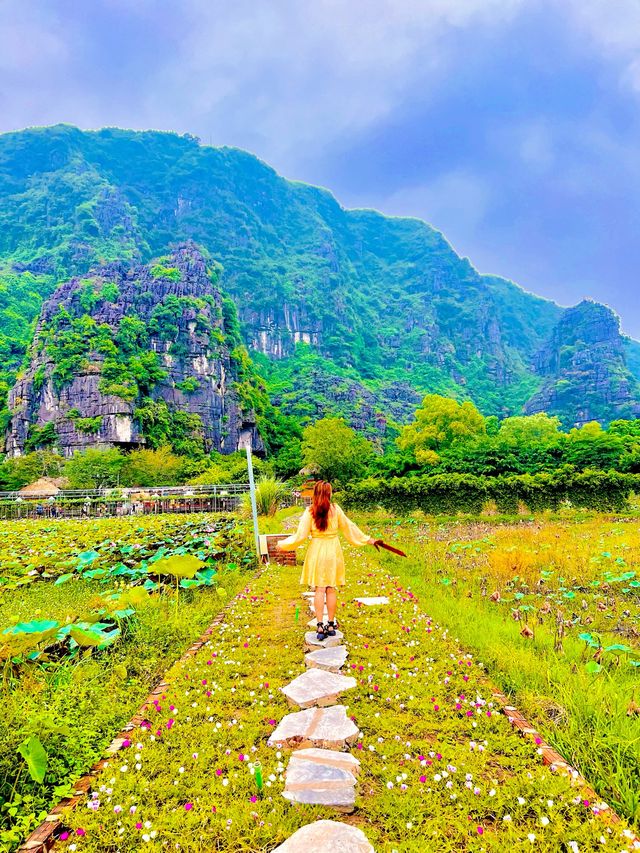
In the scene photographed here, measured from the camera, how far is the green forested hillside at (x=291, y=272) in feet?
304

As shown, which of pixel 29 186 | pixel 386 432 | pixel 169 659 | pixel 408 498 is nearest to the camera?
pixel 169 659

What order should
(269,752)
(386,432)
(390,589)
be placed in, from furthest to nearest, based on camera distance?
(386,432) → (390,589) → (269,752)

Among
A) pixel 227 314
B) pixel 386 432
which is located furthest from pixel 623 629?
pixel 227 314

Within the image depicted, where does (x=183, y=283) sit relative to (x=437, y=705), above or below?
above

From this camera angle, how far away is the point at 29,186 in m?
113

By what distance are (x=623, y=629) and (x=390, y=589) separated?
9.28 ft

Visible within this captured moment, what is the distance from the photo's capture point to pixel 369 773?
2.42 metres

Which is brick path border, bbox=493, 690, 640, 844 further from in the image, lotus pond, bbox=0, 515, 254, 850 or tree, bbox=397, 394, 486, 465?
tree, bbox=397, 394, 486, 465

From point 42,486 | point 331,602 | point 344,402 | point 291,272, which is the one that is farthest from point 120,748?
point 291,272

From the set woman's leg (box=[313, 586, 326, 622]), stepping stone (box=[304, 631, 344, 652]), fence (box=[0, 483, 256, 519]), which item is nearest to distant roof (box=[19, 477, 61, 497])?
fence (box=[0, 483, 256, 519])

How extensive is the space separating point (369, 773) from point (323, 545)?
2.32m

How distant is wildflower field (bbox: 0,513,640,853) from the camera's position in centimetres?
204

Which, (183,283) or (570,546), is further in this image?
(183,283)

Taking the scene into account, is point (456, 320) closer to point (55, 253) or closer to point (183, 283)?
point (183, 283)
